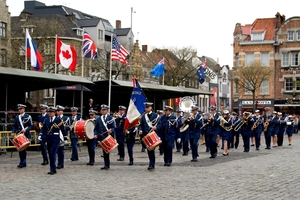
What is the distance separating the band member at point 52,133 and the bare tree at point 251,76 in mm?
45138

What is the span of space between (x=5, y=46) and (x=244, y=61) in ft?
101

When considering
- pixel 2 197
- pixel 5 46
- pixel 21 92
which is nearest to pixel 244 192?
pixel 2 197

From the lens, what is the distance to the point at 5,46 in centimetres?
4812

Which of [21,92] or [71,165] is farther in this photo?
[21,92]

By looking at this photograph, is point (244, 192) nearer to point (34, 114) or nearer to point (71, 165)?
point (71, 165)

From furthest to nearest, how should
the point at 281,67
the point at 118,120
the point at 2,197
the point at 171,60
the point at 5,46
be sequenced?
the point at 171,60 → the point at 281,67 → the point at 5,46 → the point at 118,120 → the point at 2,197

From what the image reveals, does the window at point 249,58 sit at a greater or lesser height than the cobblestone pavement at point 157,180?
greater

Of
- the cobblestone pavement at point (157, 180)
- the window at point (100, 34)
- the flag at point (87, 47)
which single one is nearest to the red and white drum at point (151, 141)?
the cobblestone pavement at point (157, 180)

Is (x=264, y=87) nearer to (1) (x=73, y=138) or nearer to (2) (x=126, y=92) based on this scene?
(2) (x=126, y=92)

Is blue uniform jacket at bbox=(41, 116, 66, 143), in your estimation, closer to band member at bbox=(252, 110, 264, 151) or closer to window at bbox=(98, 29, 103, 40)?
band member at bbox=(252, 110, 264, 151)

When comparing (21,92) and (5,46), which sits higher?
(5,46)

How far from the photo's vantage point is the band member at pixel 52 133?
14336 mm

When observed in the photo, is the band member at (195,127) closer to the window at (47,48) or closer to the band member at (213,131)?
the band member at (213,131)

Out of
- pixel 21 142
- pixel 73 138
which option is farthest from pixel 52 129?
pixel 73 138
